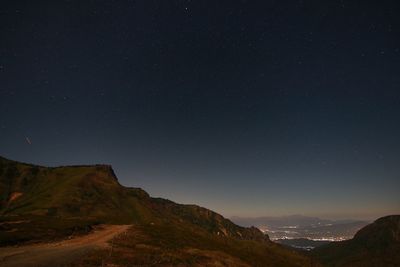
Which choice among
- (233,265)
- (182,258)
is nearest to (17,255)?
(182,258)

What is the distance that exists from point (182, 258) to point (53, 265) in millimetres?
23609

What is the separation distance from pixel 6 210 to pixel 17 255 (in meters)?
169

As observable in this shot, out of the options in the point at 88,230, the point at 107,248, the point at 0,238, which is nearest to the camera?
the point at 107,248

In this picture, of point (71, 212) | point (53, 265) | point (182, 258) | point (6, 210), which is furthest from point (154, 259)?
point (6, 210)

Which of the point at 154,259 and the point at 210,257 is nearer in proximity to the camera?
the point at 154,259

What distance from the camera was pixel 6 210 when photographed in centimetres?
18725

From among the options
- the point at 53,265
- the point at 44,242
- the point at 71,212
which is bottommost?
the point at 53,265

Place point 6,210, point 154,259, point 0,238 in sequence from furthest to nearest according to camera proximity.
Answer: point 6,210 → point 0,238 → point 154,259

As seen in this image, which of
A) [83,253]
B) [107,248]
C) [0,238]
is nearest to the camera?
[83,253]

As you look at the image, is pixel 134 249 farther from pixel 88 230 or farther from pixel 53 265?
pixel 88 230

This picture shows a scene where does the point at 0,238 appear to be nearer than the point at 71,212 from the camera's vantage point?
Yes

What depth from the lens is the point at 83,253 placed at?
151 ft

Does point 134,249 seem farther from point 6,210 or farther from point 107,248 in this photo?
point 6,210

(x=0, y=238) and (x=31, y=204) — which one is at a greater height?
(x=31, y=204)
